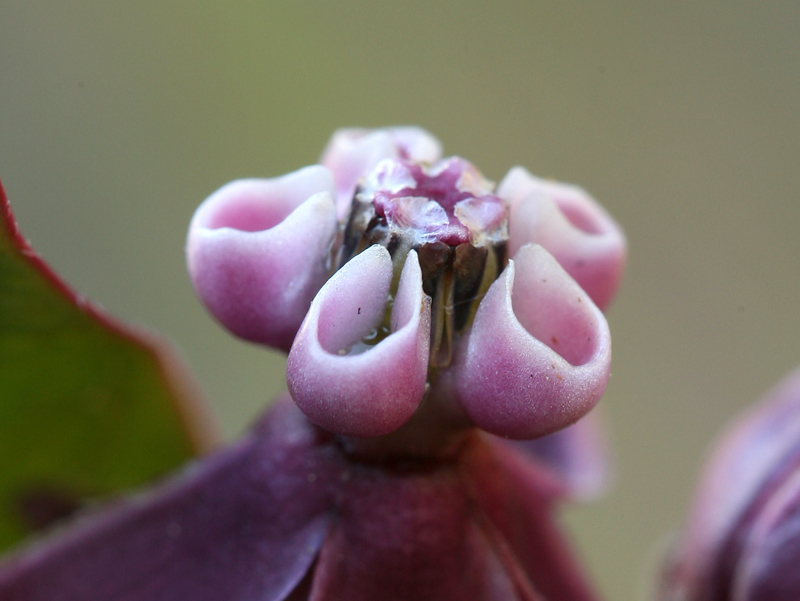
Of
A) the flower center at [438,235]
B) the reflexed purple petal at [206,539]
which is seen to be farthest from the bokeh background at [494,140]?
the flower center at [438,235]

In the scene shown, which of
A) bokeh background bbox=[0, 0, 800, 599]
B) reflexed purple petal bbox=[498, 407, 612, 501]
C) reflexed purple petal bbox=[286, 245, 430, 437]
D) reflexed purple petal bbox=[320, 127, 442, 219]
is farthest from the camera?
bokeh background bbox=[0, 0, 800, 599]

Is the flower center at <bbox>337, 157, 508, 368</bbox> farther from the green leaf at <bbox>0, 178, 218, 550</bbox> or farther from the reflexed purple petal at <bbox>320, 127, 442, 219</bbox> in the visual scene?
the green leaf at <bbox>0, 178, 218, 550</bbox>

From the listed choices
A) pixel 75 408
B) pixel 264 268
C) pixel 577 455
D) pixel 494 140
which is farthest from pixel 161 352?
pixel 494 140

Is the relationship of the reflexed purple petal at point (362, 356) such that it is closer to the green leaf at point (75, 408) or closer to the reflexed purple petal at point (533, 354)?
the reflexed purple petal at point (533, 354)

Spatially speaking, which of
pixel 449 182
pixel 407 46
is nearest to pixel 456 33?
pixel 407 46

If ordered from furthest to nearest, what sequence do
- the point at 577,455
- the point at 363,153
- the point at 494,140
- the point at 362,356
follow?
1. the point at 494,140
2. the point at 577,455
3. the point at 363,153
4. the point at 362,356

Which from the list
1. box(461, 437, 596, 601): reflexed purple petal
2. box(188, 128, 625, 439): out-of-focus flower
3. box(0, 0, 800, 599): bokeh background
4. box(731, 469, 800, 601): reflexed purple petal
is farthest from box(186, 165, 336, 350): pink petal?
box(0, 0, 800, 599): bokeh background

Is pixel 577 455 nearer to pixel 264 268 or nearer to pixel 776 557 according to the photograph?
pixel 776 557

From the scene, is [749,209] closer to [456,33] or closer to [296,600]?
[456,33]

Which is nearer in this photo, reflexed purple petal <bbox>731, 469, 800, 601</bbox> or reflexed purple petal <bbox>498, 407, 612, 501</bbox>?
reflexed purple petal <bbox>731, 469, 800, 601</bbox>
